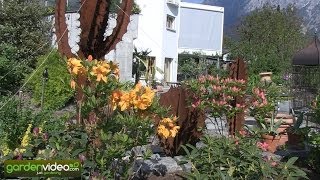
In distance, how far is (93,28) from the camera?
4.69 m

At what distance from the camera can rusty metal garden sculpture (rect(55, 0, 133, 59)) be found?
4.65 meters

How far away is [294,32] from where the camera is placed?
1417 inches

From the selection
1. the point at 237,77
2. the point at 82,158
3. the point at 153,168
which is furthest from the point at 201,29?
the point at 82,158

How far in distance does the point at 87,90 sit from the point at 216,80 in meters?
2.85

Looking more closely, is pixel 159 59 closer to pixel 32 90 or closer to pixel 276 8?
pixel 32 90

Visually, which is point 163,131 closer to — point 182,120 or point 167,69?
point 182,120

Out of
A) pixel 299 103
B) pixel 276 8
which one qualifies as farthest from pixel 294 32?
pixel 299 103

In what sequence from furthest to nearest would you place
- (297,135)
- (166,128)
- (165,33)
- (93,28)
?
1. (165,33)
2. (297,135)
3. (93,28)
4. (166,128)

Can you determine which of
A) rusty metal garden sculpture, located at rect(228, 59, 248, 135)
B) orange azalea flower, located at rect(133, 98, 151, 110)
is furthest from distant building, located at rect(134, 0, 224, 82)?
orange azalea flower, located at rect(133, 98, 151, 110)

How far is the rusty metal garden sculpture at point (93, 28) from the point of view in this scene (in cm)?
465

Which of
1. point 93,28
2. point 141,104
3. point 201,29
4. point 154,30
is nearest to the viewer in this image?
point 141,104

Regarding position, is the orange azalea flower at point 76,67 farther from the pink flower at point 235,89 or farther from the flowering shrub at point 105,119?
the pink flower at point 235,89

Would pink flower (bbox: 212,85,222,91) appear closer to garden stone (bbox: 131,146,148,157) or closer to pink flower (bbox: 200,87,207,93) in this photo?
pink flower (bbox: 200,87,207,93)

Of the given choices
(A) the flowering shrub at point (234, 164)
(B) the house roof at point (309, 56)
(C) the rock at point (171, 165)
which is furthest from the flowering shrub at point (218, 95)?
(B) the house roof at point (309, 56)
